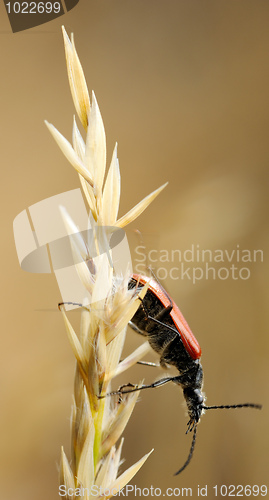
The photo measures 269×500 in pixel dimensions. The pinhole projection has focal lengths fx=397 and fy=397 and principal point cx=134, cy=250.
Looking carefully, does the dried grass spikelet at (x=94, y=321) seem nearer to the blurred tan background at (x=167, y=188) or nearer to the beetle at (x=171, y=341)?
the beetle at (x=171, y=341)

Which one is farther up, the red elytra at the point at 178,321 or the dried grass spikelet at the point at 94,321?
the dried grass spikelet at the point at 94,321

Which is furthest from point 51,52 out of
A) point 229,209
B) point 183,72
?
point 229,209

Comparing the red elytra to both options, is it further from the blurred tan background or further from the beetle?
the blurred tan background

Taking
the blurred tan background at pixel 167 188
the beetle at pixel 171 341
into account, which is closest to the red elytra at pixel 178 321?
the beetle at pixel 171 341

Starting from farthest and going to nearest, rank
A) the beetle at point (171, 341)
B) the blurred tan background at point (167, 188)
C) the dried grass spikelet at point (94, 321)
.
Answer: the blurred tan background at point (167, 188) < the beetle at point (171, 341) < the dried grass spikelet at point (94, 321)

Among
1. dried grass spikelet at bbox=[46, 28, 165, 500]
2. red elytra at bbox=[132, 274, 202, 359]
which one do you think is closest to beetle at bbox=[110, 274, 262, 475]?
red elytra at bbox=[132, 274, 202, 359]

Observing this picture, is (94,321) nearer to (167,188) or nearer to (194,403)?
(194,403)

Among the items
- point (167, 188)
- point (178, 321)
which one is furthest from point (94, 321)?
point (167, 188)
